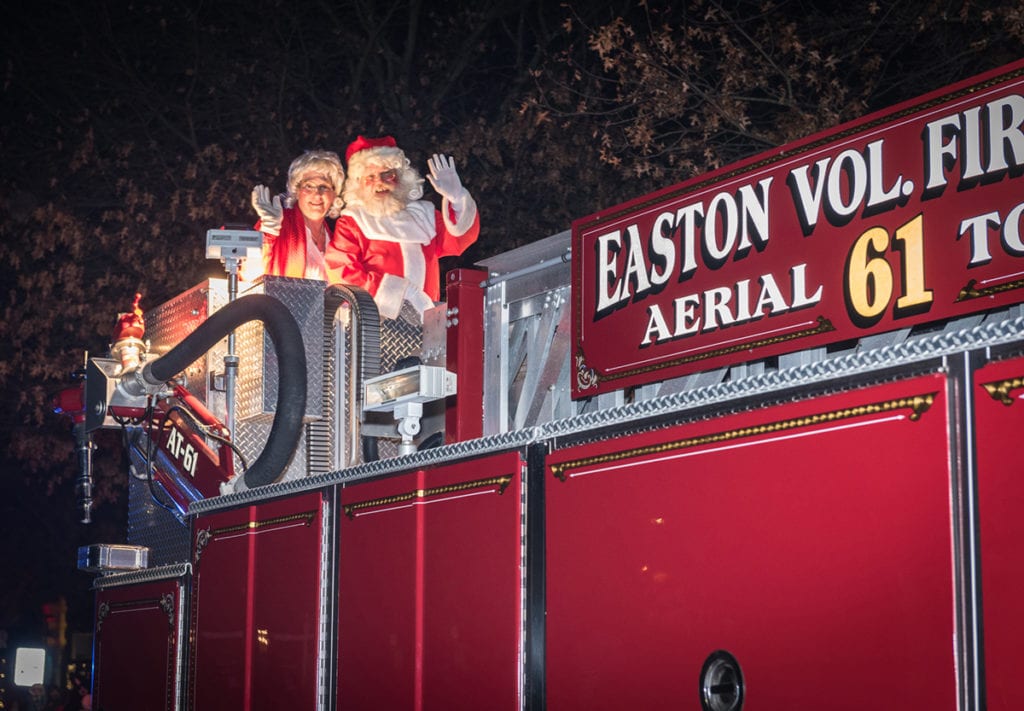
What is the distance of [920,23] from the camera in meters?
13.5

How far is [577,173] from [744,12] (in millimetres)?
2715

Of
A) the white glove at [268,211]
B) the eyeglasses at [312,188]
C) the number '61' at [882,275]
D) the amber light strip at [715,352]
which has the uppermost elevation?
the eyeglasses at [312,188]

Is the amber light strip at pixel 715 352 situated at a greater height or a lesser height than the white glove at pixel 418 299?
lesser

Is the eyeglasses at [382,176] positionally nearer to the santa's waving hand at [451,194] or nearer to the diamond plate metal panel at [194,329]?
the santa's waving hand at [451,194]

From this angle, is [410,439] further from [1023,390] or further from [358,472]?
[1023,390]

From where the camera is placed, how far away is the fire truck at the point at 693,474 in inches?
129

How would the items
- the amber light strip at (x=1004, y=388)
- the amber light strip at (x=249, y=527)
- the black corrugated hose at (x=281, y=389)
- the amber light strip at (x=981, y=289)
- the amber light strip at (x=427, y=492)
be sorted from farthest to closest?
1. the black corrugated hose at (x=281, y=389)
2. the amber light strip at (x=249, y=527)
3. the amber light strip at (x=427, y=492)
4. the amber light strip at (x=981, y=289)
5. the amber light strip at (x=1004, y=388)

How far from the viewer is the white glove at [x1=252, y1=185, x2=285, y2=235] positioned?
921 centimetres

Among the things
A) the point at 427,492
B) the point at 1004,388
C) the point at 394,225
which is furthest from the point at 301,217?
the point at 1004,388

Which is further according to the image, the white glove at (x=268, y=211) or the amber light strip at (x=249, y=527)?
the white glove at (x=268, y=211)

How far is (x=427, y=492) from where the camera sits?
524cm

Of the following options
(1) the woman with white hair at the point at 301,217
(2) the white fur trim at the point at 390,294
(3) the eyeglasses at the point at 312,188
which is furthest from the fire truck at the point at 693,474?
(3) the eyeglasses at the point at 312,188

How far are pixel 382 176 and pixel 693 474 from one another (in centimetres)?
573

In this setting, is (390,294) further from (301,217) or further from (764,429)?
(764,429)
